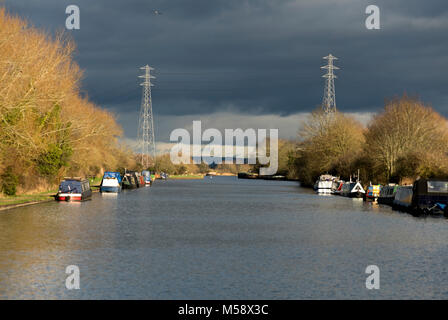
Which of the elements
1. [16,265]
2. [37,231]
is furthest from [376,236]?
[16,265]

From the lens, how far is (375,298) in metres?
13.7

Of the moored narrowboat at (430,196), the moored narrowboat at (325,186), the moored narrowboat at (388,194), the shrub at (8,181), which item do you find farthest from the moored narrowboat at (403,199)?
the moored narrowboat at (325,186)

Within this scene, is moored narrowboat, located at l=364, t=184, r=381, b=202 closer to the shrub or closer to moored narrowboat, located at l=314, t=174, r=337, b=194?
moored narrowboat, located at l=314, t=174, r=337, b=194

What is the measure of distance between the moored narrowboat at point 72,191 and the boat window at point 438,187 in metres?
28.7

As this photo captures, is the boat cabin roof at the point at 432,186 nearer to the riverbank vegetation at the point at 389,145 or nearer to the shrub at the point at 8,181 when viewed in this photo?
the riverbank vegetation at the point at 389,145

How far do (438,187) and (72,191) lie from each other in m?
29.6

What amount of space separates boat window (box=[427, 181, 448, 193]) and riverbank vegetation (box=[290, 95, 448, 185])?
21723mm

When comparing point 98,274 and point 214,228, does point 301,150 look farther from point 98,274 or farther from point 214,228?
point 98,274

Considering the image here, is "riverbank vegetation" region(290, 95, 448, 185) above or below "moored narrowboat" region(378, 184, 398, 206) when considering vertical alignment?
above

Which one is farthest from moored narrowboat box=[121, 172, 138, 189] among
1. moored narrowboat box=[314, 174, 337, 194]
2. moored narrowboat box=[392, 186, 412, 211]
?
moored narrowboat box=[392, 186, 412, 211]

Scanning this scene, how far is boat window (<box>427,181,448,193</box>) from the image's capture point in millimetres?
45875

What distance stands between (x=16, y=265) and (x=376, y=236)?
53.7ft

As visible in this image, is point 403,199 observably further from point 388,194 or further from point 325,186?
point 325,186

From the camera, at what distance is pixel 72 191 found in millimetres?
55750
